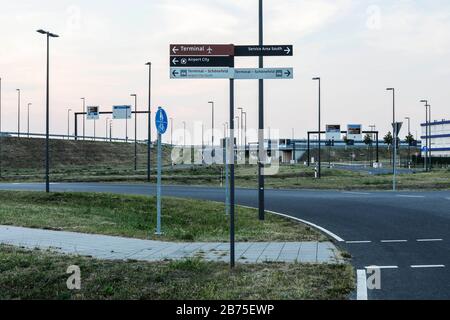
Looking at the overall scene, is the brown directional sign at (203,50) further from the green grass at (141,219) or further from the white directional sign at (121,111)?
the white directional sign at (121,111)

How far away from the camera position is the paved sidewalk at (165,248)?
29.1ft

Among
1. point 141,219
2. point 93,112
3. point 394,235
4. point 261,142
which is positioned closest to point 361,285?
point 394,235

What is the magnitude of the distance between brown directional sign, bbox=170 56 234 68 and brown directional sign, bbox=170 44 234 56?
2.4 inches

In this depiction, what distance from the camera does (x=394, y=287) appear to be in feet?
22.1

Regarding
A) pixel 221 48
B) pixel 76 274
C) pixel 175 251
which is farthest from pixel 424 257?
pixel 76 274

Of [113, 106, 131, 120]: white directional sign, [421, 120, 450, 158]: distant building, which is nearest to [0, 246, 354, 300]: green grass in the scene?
[113, 106, 131, 120]: white directional sign

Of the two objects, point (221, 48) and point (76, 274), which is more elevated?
point (221, 48)

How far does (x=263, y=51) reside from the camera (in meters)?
7.93

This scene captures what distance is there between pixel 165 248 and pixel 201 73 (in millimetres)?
3930

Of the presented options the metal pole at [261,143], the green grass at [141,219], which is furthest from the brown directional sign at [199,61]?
the metal pole at [261,143]

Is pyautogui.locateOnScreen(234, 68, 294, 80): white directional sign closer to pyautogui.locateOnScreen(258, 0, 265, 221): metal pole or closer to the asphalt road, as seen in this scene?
the asphalt road

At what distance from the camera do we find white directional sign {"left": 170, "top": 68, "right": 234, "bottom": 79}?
24.9 feet

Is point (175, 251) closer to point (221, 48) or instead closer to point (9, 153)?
point (221, 48)
